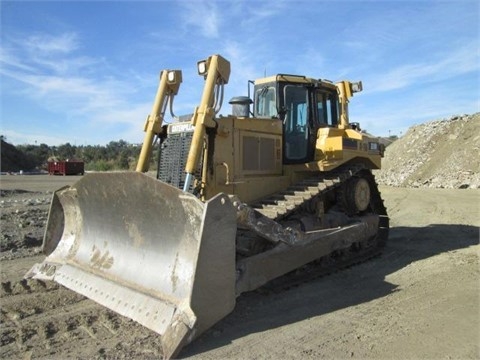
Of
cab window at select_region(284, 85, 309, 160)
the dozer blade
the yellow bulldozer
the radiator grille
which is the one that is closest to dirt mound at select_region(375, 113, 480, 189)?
the yellow bulldozer

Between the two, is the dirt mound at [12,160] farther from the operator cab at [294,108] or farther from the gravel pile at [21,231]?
the operator cab at [294,108]

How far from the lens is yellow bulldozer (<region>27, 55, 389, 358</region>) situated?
4652mm

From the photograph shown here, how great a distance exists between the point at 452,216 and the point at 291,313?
8.90m

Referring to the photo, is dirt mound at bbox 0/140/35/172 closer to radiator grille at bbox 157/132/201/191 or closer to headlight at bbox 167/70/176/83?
headlight at bbox 167/70/176/83

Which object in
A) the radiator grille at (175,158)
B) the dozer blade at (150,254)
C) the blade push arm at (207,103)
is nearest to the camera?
the dozer blade at (150,254)

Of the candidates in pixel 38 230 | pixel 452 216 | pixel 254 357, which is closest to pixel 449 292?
pixel 254 357

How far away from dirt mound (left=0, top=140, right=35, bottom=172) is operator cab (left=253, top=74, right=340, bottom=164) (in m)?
49.4

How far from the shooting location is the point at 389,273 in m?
6.93

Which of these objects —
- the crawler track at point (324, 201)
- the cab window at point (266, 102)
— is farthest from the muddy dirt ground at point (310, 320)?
the cab window at point (266, 102)

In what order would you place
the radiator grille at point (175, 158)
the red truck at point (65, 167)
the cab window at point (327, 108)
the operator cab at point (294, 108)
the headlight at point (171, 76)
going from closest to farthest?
the radiator grille at point (175, 158) → the headlight at point (171, 76) → the operator cab at point (294, 108) → the cab window at point (327, 108) → the red truck at point (65, 167)

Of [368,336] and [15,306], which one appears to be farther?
[15,306]

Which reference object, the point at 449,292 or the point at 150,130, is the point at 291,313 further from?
the point at 150,130

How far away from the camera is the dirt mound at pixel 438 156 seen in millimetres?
23812

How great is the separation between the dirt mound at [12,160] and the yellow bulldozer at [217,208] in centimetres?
4945
